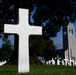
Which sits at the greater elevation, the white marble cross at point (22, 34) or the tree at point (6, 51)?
the white marble cross at point (22, 34)

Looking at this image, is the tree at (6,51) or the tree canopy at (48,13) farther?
the tree at (6,51)

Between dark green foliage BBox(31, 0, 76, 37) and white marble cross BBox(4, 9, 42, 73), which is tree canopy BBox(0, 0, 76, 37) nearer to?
dark green foliage BBox(31, 0, 76, 37)

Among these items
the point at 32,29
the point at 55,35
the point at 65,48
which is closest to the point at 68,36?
the point at 65,48

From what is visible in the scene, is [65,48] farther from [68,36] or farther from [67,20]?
[67,20]

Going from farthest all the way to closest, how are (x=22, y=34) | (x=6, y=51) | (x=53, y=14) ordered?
(x=6, y=51)
(x=53, y=14)
(x=22, y=34)

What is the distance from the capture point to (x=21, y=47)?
9117mm

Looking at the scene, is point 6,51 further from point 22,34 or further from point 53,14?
point 22,34

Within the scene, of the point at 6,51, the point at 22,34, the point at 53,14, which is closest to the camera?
the point at 22,34

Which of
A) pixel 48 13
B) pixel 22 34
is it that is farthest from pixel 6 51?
pixel 22 34

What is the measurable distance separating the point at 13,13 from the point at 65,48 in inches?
2096

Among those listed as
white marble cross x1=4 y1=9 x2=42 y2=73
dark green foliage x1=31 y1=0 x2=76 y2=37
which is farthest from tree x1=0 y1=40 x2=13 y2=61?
white marble cross x1=4 y1=9 x2=42 y2=73

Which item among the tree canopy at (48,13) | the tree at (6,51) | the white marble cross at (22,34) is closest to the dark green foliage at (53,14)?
the tree canopy at (48,13)

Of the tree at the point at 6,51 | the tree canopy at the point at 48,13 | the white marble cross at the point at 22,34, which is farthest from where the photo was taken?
the tree at the point at 6,51

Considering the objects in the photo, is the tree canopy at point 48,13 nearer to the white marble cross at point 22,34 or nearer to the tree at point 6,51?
the white marble cross at point 22,34
